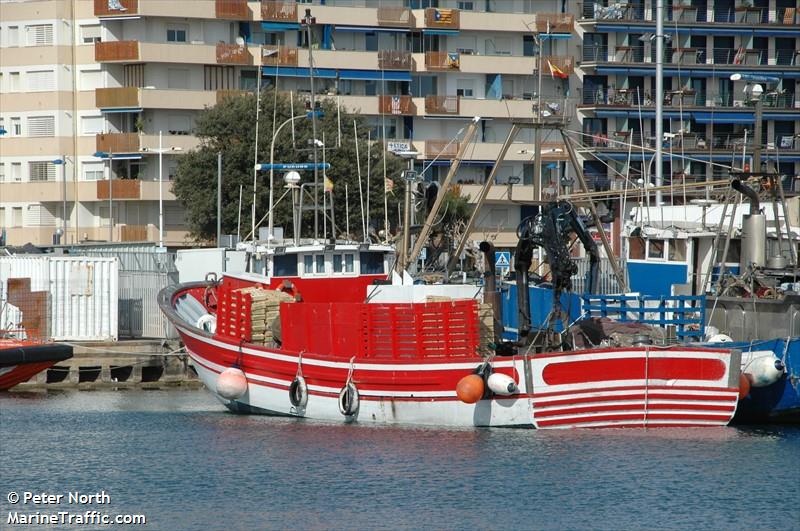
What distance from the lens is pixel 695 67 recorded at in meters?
70.8

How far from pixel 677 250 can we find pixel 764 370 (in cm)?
934

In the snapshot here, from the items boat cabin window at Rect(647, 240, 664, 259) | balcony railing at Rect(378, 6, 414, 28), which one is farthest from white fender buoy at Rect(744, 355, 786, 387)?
balcony railing at Rect(378, 6, 414, 28)

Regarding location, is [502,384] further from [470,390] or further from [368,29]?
[368,29]

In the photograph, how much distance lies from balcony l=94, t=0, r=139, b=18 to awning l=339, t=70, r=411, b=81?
10.3 m

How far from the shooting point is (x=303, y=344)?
28.7 metres

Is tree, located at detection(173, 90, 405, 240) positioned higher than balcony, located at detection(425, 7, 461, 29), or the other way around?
balcony, located at detection(425, 7, 461, 29)

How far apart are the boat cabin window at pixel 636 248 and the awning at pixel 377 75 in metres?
33.4

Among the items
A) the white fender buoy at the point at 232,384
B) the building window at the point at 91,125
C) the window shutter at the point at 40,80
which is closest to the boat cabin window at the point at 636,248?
the white fender buoy at the point at 232,384

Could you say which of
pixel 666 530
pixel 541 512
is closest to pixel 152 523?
pixel 541 512

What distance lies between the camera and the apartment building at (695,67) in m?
70.6

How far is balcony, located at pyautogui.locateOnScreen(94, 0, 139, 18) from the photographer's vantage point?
65062 millimetres

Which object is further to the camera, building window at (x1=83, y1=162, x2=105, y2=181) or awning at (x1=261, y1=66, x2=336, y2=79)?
building window at (x1=83, y1=162, x2=105, y2=181)

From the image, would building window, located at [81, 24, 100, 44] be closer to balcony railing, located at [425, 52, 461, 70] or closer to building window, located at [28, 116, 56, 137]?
building window, located at [28, 116, 56, 137]

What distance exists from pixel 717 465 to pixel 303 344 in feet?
29.1
